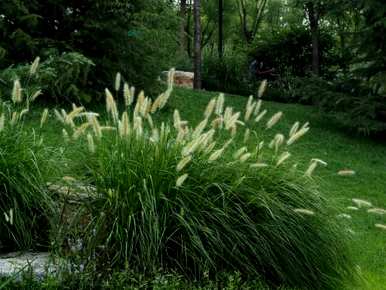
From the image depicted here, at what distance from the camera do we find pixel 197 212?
12.2 ft

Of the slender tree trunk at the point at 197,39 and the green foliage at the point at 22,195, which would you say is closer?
the green foliage at the point at 22,195

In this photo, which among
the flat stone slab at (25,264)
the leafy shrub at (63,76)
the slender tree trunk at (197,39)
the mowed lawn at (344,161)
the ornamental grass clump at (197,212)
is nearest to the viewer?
the flat stone slab at (25,264)

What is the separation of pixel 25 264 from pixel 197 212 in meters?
0.97

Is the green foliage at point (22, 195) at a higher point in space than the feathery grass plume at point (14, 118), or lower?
lower

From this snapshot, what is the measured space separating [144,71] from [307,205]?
6839 millimetres

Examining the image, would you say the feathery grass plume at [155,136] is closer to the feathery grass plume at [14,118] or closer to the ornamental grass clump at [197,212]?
the ornamental grass clump at [197,212]

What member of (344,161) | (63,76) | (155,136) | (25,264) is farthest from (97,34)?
(25,264)

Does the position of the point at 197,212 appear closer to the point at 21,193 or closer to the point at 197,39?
the point at 21,193

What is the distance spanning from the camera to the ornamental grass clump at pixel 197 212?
354cm

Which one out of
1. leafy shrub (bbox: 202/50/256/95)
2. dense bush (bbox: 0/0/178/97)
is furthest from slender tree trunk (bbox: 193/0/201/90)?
dense bush (bbox: 0/0/178/97)

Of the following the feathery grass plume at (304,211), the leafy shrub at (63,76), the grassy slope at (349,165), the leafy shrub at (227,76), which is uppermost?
the leafy shrub at (63,76)

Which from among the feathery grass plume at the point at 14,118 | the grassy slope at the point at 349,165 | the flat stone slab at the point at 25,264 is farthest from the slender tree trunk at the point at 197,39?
the flat stone slab at the point at 25,264

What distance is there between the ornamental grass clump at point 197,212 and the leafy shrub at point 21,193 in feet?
0.95

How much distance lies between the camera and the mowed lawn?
5.11 m
